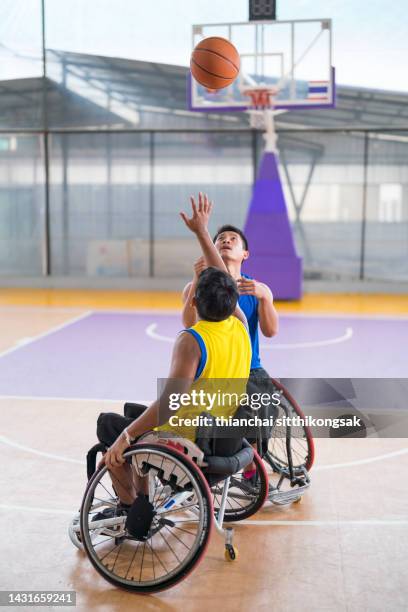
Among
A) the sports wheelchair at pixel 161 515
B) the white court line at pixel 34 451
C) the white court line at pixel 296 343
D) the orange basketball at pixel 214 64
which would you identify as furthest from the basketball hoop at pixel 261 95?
the sports wheelchair at pixel 161 515

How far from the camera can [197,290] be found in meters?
3.08

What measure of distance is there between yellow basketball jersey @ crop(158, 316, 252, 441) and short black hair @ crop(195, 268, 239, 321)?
0.06 meters

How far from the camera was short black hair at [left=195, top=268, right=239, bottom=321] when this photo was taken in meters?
3.05

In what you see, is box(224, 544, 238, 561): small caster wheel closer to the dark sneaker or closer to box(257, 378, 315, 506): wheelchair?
the dark sneaker

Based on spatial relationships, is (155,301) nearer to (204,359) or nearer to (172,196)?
(172,196)

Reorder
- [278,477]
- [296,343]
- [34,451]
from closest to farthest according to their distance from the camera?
[278,477] < [34,451] < [296,343]

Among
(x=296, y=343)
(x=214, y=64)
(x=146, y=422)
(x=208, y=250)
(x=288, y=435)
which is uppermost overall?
(x=214, y=64)

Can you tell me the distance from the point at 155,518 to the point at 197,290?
989 mm

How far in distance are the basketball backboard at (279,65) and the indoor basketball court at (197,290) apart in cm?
4

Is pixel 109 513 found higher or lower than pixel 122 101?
lower

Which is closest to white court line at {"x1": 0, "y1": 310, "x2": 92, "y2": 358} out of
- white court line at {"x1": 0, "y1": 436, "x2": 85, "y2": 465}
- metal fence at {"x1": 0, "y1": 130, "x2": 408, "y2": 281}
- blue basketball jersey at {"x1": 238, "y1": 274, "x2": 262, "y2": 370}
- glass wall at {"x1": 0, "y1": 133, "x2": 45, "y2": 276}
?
white court line at {"x1": 0, "y1": 436, "x2": 85, "y2": 465}

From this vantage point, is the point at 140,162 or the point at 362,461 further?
the point at 140,162

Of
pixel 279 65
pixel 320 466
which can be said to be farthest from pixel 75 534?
pixel 279 65

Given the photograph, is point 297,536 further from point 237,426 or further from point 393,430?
point 393,430
